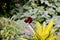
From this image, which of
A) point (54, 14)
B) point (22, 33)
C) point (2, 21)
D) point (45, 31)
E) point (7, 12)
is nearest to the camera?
point (45, 31)

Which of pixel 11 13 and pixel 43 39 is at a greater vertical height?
pixel 11 13

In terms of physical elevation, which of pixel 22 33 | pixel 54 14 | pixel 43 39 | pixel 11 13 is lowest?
pixel 43 39

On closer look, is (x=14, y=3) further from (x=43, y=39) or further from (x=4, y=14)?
(x=43, y=39)

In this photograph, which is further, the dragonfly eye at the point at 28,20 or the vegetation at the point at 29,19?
the dragonfly eye at the point at 28,20

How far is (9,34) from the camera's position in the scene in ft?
8.87

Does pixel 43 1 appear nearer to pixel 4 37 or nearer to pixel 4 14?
pixel 4 14

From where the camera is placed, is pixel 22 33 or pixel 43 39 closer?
pixel 43 39

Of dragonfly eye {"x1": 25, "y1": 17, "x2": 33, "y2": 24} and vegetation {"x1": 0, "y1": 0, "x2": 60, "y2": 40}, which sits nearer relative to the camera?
vegetation {"x1": 0, "y1": 0, "x2": 60, "y2": 40}

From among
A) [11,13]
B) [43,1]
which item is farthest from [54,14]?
[11,13]

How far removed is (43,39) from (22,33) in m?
0.32

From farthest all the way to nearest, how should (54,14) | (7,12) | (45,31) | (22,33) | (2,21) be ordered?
(7,12), (54,14), (2,21), (22,33), (45,31)

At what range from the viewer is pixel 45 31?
242 centimetres

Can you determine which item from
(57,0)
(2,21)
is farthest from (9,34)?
(57,0)

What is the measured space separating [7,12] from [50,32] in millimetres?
1154
